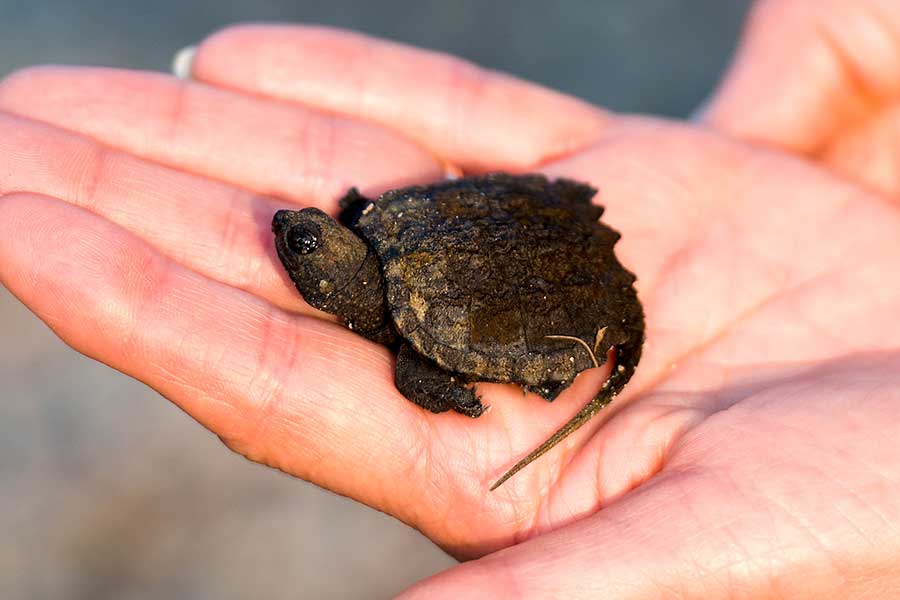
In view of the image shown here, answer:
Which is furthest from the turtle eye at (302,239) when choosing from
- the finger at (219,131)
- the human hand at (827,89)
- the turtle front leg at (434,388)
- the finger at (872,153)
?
the finger at (872,153)

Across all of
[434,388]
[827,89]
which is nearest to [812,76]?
[827,89]

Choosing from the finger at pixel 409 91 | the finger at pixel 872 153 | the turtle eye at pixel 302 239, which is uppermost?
the finger at pixel 872 153

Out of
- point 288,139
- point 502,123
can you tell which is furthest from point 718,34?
point 288,139

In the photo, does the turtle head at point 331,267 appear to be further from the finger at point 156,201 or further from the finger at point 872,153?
the finger at point 872,153

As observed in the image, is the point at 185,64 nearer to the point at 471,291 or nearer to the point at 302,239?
the point at 302,239

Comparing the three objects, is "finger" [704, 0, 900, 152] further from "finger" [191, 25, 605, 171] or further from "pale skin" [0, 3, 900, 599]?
"finger" [191, 25, 605, 171]

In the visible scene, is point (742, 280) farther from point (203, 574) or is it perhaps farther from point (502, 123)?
point (203, 574)

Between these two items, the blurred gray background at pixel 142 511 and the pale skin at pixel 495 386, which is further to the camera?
the blurred gray background at pixel 142 511
